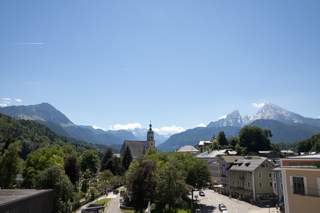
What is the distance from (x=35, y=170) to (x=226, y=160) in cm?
4756

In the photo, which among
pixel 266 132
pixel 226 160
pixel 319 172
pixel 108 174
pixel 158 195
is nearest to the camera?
pixel 319 172

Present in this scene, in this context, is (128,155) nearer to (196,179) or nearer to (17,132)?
(196,179)

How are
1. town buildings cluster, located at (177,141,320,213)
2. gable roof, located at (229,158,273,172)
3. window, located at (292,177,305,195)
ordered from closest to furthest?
town buildings cluster, located at (177,141,320,213), window, located at (292,177,305,195), gable roof, located at (229,158,273,172)

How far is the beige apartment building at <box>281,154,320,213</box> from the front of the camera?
16.2m

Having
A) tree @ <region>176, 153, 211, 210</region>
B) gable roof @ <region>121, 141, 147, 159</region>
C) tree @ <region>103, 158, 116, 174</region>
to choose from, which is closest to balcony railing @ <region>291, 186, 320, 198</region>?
tree @ <region>176, 153, 211, 210</region>

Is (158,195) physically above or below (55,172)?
below

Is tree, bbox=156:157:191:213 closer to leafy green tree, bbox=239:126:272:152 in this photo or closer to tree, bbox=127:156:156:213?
tree, bbox=127:156:156:213

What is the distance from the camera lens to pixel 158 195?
33188 millimetres

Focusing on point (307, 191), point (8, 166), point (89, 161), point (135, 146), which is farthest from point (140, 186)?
point (135, 146)

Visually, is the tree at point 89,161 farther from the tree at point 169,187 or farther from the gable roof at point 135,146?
the tree at point 169,187

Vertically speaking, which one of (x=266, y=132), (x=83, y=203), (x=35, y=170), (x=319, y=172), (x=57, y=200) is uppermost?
(x=266, y=132)

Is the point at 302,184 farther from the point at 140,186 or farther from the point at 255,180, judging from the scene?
the point at 255,180

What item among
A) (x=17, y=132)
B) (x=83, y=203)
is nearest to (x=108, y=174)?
(x=83, y=203)

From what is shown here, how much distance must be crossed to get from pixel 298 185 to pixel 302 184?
365 millimetres
